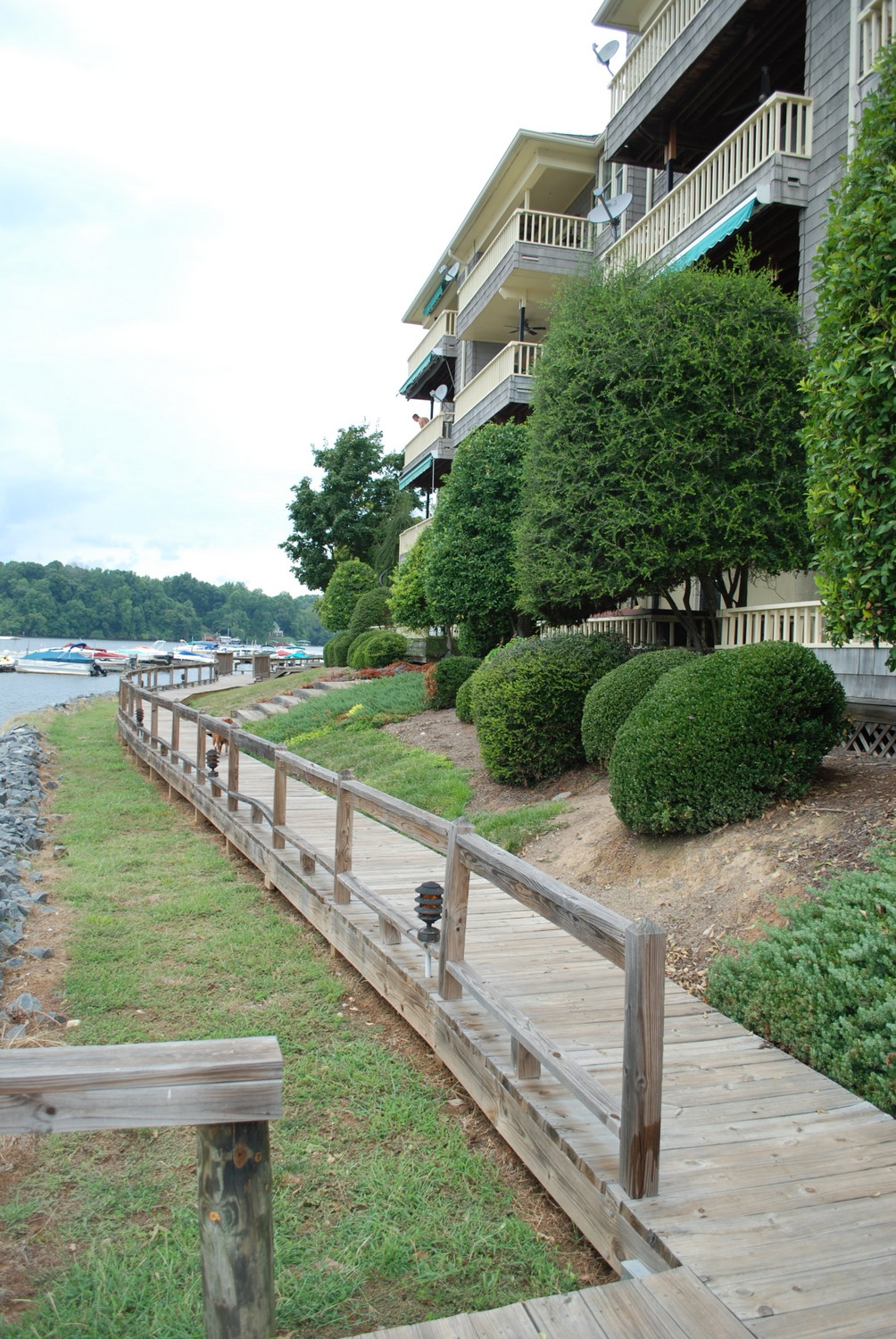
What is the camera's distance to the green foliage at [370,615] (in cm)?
3038

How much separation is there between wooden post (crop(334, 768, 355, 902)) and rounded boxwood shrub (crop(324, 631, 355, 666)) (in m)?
22.8

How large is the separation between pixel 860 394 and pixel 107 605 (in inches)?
4280

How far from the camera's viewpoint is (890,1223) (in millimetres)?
2707

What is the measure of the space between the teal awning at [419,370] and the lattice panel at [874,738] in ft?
71.4

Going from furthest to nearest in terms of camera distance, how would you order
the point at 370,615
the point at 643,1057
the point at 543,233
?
the point at 370,615 < the point at 543,233 < the point at 643,1057

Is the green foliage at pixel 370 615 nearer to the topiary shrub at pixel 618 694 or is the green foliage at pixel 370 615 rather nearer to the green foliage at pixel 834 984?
the topiary shrub at pixel 618 694

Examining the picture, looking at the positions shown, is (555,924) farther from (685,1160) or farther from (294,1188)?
(294,1188)

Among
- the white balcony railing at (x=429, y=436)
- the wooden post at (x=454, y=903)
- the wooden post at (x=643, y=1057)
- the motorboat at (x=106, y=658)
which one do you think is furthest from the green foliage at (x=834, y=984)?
the motorboat at (x=106, y=658)

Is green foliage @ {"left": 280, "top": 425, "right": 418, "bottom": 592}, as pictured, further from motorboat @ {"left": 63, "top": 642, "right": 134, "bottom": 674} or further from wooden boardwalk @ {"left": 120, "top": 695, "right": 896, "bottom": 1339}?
wooden boardwalk @ {"left": 120, "top": 695, "right": 896, "bottom": 1339}

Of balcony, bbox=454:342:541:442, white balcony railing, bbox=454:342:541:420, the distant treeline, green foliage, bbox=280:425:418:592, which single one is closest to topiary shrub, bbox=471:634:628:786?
white balcony railing, bbox=454:342:541:420

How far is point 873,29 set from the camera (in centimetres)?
997

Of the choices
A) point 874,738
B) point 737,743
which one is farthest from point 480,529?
point 737,743

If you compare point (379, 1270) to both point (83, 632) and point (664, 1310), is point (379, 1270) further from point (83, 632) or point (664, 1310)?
point (83, 632)

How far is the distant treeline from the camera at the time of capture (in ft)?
333
